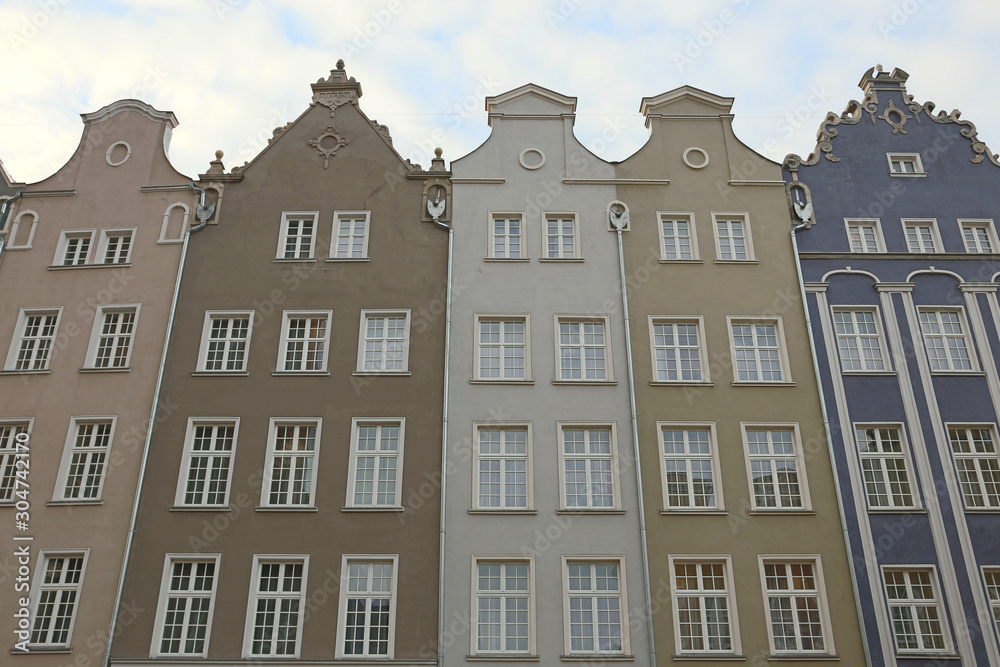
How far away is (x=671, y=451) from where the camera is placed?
2561 cm

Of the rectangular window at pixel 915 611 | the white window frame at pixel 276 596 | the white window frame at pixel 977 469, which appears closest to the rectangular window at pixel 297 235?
the white window frame at pixel 276 596

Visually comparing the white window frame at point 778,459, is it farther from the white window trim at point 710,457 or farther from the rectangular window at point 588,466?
the rectangular window at point 588,466

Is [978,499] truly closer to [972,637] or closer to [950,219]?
[972,637]

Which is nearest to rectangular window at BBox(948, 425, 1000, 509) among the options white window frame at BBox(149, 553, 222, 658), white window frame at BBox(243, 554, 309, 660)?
white window frame at BBox(243, 554, 309, 660)

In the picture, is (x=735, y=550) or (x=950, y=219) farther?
(x=950, y=219)

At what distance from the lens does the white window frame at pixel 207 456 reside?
24.9 meters

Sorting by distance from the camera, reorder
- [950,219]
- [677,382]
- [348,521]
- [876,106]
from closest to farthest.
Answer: [348,521]
[677,382]
[950,219]
[876,106]

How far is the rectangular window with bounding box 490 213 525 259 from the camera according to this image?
28828 mm

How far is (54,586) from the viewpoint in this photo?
23.9 metres

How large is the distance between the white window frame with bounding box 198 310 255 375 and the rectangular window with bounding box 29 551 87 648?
6.17 metres

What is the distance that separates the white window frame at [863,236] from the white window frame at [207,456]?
65.1ft

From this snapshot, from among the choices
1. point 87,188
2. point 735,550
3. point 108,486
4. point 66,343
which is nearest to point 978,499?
point 735,550

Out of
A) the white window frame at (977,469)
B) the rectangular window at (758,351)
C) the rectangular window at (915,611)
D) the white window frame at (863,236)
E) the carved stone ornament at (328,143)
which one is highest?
the carved stone ornament at (328,143)

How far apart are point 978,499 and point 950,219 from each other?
9511mm
